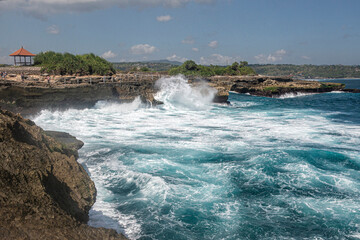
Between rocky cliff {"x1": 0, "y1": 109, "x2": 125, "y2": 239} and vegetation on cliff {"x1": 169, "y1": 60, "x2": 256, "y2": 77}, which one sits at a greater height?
vegetation on cliff {"x1": 169, "y1": 60, "x2": 256, "y2": 77}

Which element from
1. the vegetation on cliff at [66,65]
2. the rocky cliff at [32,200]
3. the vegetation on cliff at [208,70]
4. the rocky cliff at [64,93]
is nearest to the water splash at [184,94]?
the rocky cliff at [64,93]

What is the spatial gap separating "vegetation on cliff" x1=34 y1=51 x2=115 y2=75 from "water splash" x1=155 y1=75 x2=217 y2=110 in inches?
341

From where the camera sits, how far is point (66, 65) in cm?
3844

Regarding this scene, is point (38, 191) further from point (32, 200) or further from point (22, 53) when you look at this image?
point (22, 53)

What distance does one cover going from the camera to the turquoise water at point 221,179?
863 centimetres

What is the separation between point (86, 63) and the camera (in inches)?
1630

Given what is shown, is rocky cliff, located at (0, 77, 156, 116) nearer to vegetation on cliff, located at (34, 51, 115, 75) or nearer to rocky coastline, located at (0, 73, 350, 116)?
rocky coastline, located at (0, 73, 350, 116)

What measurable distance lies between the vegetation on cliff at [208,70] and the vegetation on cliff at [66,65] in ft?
105

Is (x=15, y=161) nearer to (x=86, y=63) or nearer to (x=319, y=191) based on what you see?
(x=319, y=191)

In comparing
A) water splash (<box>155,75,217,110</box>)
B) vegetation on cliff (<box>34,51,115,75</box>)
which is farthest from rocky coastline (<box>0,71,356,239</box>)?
vegetation on cliff (<box>34,51,115,75</box>)

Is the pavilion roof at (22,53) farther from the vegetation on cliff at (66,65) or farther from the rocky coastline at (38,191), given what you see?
the rocky coastline at (38,191)

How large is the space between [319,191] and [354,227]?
2.51 meters

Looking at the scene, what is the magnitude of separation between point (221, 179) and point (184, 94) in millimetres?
29146

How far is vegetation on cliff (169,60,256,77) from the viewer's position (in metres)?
75.3
